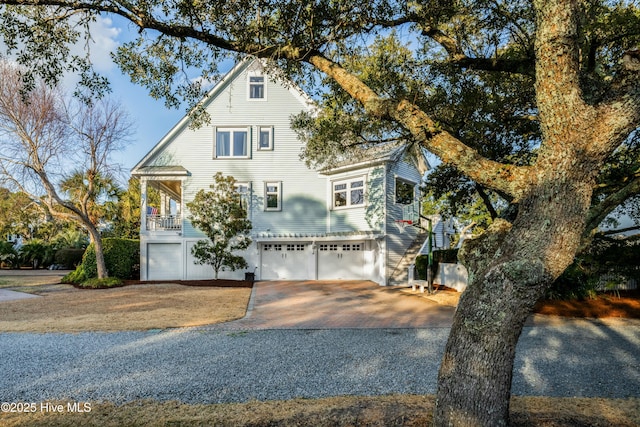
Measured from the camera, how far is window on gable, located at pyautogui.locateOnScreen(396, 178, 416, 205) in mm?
19984

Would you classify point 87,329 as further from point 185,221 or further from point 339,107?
point 185,221

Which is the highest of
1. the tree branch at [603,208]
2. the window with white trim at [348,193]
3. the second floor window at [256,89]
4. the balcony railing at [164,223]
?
the second floor window at [256,89]

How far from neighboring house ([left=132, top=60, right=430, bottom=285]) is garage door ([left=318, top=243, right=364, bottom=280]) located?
51mm

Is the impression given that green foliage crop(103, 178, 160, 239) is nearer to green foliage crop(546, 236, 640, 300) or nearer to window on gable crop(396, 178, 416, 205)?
window on gable crop(396, 178, 416, 205)

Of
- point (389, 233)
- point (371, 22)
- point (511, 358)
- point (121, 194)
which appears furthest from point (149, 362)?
point (121, 194)

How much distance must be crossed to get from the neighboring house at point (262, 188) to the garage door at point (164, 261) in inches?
2.0

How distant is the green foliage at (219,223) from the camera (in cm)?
1823

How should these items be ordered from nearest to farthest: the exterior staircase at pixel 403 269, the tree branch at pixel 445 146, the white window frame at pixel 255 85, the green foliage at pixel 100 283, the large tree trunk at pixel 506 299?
the large tree trunk at pixel 506 299
the tree branch at pixel 445 146
the green foliage at pixel 100 283
the exterior staircase at pixel 403 269
the white window frame at pixel 255 85

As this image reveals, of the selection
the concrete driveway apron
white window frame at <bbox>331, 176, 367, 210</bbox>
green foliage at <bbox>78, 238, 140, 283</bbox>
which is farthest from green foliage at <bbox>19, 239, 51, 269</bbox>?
white window frame at <bbox>331, 176, 367, 210</bbox>

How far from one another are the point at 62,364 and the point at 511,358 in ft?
21.3

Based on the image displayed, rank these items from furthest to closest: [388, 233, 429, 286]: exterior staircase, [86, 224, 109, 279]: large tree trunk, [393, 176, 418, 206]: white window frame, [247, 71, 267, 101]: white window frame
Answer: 1. [247, 71, 267, 101]: white window frame
2. [393, 176, 418, 206]: white window frame
3. [388, 233, 429, 286]: exterior staircase
4. [86, 224, 109, 279]: large tree trunk

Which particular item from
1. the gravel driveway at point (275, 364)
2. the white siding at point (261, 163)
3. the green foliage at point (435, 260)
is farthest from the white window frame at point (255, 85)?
the gravel driveway at point (275, 364)

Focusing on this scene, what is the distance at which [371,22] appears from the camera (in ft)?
19.6

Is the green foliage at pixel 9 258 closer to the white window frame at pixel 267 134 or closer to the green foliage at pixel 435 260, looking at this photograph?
the white window frame at pixel 267 134
